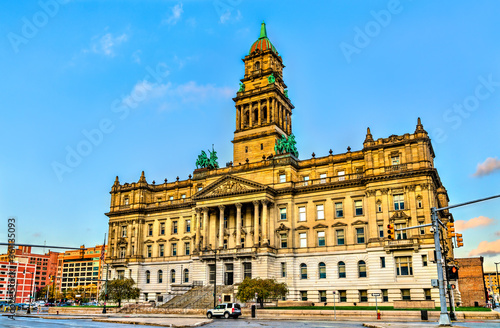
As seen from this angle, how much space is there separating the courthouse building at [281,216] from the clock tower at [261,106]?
0.77ft

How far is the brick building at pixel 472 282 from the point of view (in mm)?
91875

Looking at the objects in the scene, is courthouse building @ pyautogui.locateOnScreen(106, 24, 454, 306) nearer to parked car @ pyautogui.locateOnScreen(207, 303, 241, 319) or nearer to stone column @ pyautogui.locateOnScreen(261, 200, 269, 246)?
stone column @ pyautogui.locateOnScreen(261, 200, 269, 246)

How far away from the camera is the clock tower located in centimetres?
8450

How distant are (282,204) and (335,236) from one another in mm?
9767

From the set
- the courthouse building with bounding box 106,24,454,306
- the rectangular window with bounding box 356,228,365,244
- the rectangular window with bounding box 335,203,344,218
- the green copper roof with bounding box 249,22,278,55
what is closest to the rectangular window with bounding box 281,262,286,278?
the courthouse building with bounding box 106,24,454,306

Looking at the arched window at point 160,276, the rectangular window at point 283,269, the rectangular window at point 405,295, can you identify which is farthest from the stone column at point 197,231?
the rectangular window at point 405,295

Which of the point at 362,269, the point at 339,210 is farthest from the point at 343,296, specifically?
the point at 339,210

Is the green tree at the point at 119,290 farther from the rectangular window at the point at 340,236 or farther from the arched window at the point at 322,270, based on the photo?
the rectangular window at the point at 340,236

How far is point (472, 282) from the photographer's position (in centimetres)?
9312

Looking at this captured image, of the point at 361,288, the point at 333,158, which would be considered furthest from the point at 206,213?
the point at 361,288

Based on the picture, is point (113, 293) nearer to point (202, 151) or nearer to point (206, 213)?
point (206, 213)

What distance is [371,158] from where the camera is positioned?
6719 centimetres

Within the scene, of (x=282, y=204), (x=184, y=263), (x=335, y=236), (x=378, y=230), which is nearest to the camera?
(x=378, y=230)

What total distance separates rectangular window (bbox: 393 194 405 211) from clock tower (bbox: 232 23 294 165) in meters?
24.6
